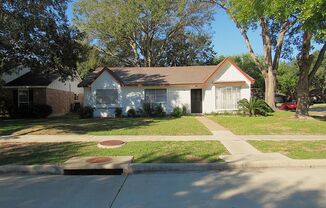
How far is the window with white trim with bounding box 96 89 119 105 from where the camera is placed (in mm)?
26578

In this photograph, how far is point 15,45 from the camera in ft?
55.1

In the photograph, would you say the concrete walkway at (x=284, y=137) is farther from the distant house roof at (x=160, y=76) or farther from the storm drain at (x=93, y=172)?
the distant house roof at (x=160, y=76)

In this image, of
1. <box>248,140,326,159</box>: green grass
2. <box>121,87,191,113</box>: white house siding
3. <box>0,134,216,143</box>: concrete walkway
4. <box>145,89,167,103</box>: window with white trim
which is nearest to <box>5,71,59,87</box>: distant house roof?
<box>121,87,191,113</box>: white house siding

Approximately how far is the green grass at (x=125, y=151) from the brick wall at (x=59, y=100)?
17983 mm

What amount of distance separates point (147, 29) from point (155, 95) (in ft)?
46.8

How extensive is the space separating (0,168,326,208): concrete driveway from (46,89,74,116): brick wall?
22652 mm

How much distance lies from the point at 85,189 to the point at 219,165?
3367 millimetres

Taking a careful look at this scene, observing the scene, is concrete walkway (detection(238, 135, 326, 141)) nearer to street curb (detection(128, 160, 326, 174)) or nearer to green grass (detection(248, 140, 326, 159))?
green grass (detection(248, 140, 326, 159))

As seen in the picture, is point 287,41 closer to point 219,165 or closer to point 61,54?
point 61,54

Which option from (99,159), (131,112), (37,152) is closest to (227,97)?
(131,112)

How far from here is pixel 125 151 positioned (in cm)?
1038

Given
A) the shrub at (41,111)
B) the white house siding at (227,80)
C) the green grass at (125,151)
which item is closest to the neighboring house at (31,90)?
the shrub at (41,111)

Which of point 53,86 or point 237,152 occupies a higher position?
point 53,86

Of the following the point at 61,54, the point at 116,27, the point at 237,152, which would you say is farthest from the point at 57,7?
the point at 116,27
